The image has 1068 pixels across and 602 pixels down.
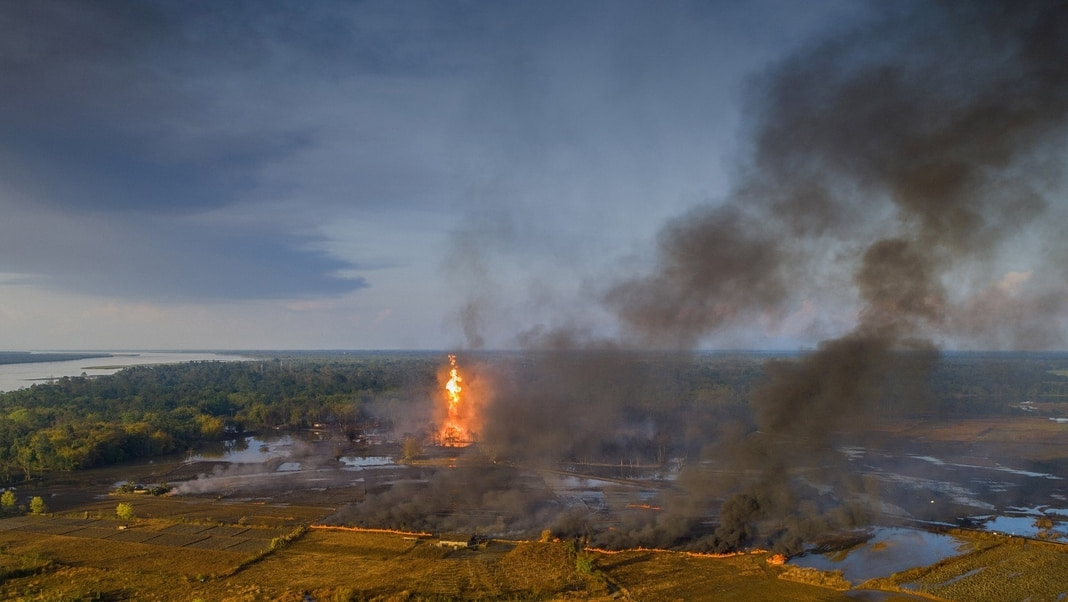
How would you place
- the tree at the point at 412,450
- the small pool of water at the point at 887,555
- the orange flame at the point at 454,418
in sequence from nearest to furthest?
the small pool of water at the point at 887,555
the tree at the point at 412,450
the orange flame at the point at 454,418

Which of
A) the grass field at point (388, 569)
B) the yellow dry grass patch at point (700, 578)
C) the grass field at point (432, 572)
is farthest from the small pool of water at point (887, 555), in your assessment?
the yellow dry grass patch at point (700, 578)

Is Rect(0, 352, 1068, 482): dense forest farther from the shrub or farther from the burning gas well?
the shrub

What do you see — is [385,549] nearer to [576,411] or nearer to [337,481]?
[337,481]

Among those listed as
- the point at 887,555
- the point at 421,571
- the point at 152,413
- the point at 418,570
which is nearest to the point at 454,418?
the point at 152,413

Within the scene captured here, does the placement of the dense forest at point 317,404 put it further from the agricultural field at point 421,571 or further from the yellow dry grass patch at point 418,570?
the yellow dry grass patch at point 418,570

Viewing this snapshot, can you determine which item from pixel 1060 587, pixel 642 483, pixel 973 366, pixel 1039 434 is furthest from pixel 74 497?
pixel 973 366

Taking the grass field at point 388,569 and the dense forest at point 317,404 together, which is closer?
the grass field at point 388,569

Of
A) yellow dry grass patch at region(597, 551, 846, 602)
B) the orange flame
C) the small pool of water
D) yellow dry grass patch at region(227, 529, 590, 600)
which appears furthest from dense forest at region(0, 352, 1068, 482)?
yellow dry grass patch at region(227, 529, 590, 600)
